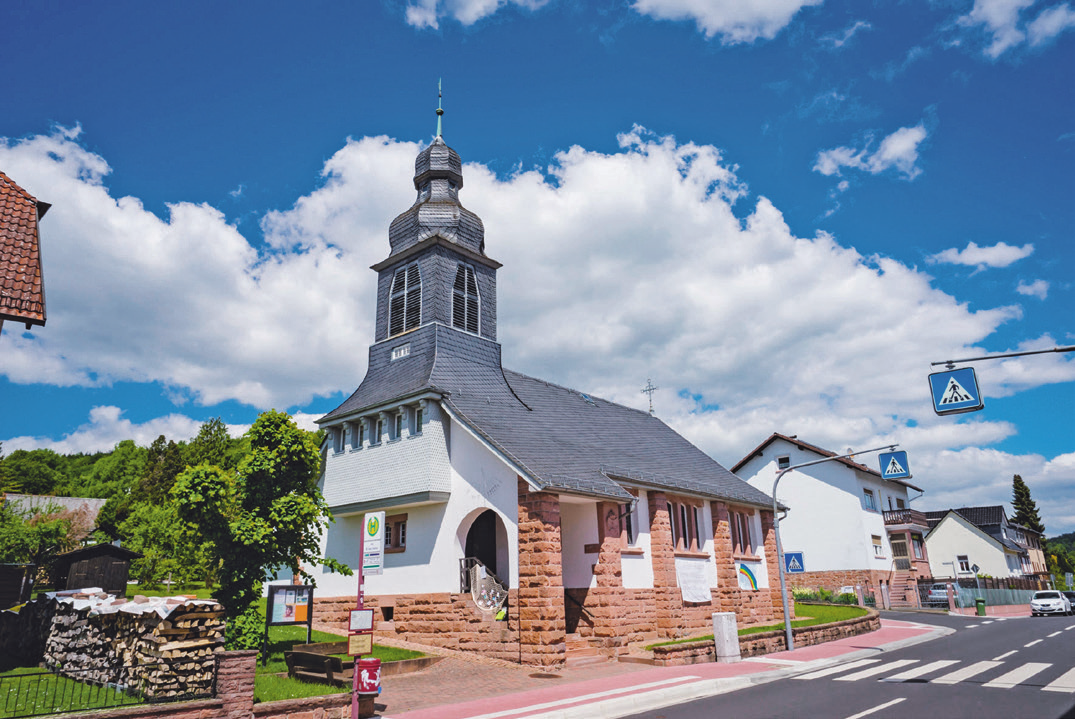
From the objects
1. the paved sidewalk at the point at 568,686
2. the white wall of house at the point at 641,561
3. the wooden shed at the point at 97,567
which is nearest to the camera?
the paved sidewalk at the point at 568,686

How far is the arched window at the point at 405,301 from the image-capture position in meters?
26.7

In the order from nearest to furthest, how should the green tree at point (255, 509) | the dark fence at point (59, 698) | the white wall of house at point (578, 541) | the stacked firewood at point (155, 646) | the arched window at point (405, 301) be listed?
the dark fence at point (59, 698) → the stacked firewood at point (155, 646) → the green tree at point (255, 509) → the white wall of house at point (578, 541) → the arched window at point (405, 301)

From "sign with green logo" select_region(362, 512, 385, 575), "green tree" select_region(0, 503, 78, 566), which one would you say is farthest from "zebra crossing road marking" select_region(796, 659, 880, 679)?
"green tree" select_region(0, 503, 78, 566)

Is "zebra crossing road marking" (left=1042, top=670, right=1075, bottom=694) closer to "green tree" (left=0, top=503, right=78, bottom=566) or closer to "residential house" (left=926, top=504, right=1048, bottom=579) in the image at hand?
"green tree" (left=0, top=503, right=78, bottom=566)

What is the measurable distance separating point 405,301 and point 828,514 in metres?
36.2

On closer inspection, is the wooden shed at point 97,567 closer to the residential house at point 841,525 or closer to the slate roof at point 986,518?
the residential house at point 841,525

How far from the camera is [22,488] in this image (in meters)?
86.2

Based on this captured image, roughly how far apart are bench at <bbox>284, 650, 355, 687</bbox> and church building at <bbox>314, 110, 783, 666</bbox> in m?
5.90

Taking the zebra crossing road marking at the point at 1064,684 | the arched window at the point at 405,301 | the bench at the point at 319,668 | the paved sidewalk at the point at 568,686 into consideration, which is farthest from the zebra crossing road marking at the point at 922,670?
the arched window at the point at 405,301

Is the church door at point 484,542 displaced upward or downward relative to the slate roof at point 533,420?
downward

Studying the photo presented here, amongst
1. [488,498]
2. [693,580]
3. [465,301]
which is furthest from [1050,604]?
[465,301]

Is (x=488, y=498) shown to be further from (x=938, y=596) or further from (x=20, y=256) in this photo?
(x=938, y=596)

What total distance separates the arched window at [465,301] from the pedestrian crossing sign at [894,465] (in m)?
15.1

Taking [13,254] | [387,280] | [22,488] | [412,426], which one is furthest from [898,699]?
[22,488]
